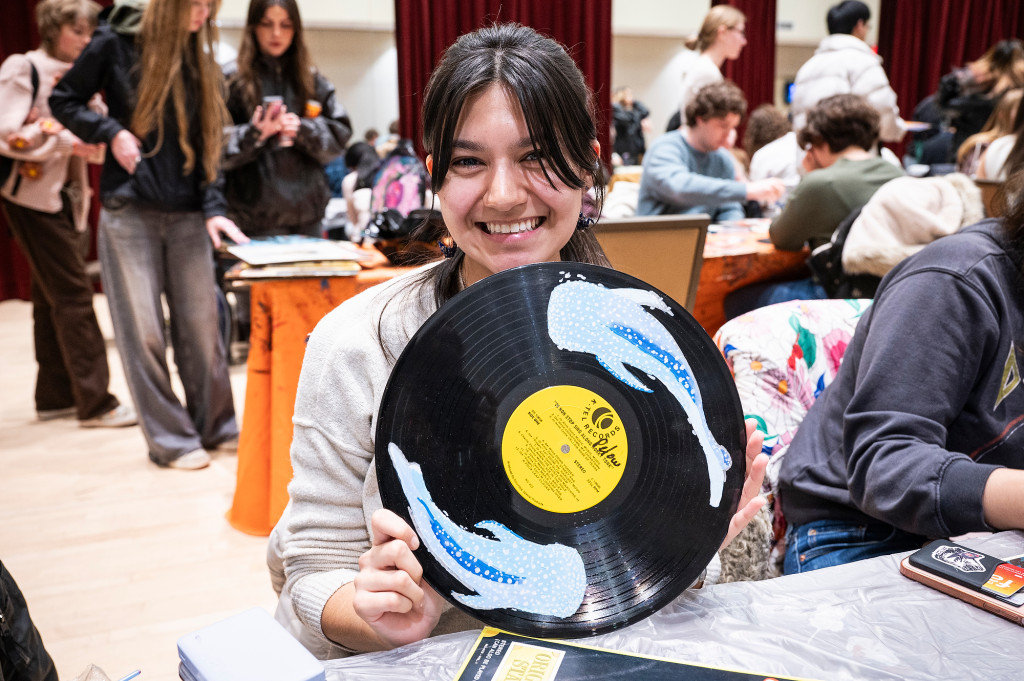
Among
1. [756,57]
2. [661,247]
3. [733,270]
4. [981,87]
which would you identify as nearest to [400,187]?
[661,247]

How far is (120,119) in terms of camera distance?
282cm

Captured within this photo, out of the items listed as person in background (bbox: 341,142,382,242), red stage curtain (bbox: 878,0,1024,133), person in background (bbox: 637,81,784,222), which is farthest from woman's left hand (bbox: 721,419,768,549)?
red stage curtain (bbox: 878,0,1024,133)

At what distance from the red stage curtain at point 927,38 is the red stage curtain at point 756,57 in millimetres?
1599

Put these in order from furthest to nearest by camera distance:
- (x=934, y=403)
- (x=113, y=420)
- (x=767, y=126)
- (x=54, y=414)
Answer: (x=767, y=126), (x=54, y=414), (x=113, y=420), (x=934, y=403)

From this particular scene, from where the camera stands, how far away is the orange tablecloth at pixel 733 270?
2.95 m

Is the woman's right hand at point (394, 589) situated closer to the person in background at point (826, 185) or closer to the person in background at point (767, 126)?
the person in background at point (826, 185)

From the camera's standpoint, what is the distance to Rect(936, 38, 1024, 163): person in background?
526 centimetres

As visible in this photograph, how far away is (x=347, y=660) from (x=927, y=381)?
31.1 inches

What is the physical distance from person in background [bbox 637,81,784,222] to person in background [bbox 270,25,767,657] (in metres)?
2.63

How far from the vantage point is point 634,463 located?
69 centimetres

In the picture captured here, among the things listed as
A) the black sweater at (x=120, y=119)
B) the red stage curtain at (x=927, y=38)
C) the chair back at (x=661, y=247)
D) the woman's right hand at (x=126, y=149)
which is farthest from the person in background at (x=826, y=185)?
the red stage curtain at (x=927, y=38)

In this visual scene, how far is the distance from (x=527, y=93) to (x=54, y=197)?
3.15 meters

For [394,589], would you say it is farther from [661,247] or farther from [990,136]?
[990,136]

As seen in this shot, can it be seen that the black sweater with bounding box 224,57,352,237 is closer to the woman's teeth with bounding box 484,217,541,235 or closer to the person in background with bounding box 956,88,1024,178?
the woman's teeth with bounding box 484,217,541,235
